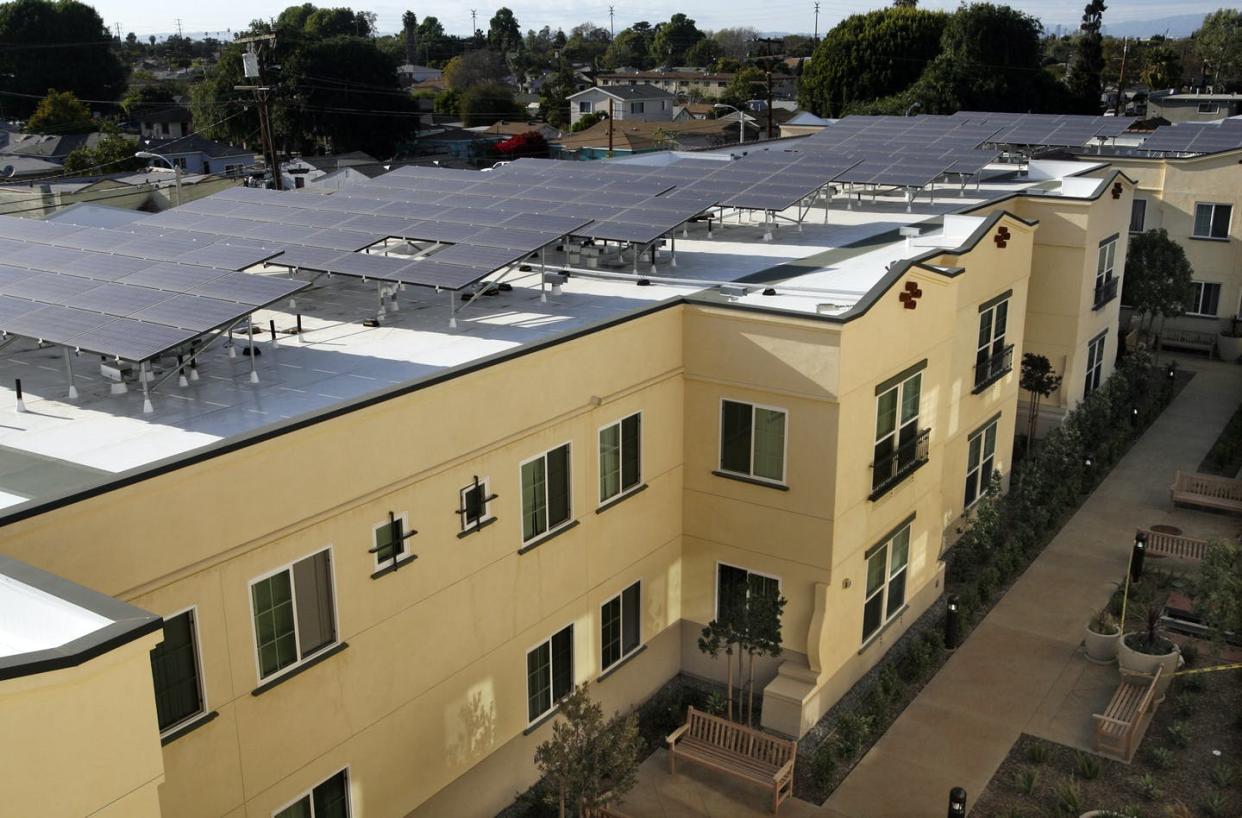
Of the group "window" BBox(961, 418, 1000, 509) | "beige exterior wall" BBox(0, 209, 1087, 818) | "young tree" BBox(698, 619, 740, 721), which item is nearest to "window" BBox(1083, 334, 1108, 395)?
"window" BBox(961, 418, 1000, 509)

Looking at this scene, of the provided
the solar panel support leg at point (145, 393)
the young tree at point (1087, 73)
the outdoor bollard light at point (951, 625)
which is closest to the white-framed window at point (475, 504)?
the solar panel support leg at point (145, 393)

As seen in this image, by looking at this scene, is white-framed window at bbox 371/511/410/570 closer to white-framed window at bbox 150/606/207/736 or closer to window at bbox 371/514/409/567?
window at bbox 371/514/409/567

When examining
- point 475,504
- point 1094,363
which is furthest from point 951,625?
point 1094,363

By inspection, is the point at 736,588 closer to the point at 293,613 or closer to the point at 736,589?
the point at 736,589

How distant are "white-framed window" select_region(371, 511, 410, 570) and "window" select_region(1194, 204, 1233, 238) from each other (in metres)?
35.9

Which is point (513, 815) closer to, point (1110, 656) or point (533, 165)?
point (1110, 656)

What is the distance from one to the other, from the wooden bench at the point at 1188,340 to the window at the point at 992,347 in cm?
1854

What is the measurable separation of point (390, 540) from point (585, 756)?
12.8 ft

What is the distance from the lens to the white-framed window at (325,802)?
13.3 metres

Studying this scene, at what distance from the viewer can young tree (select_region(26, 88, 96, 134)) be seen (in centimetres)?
9306

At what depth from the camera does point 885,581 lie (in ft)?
66.8

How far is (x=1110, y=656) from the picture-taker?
68.2ft

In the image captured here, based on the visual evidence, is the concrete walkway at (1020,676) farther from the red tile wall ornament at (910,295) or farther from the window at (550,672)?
the red tile wall ornament at (910,295)

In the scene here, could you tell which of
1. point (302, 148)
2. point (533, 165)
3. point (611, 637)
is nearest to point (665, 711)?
point (611, 637)
